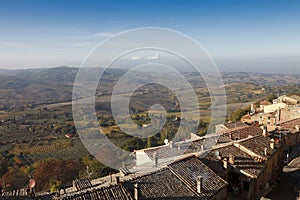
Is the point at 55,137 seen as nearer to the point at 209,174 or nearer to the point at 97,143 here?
the point at 97,143

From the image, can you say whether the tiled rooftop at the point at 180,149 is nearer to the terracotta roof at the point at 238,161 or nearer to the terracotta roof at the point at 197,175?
the terracotta roof at the point at 238,161

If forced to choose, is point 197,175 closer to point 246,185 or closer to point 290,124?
point 246,185

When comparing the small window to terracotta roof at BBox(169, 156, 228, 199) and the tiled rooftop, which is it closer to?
terracotta roof at BBox(169, 156, 228, 199)

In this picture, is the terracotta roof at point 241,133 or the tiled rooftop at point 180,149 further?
the terracotta roof at point 241,133

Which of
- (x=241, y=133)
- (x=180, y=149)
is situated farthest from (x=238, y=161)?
(x=241, y=133)

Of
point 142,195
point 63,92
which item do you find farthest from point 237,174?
point 63,92

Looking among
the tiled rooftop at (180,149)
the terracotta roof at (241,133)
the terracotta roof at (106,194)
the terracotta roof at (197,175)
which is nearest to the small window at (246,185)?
the terracotta roof at (197,175)
